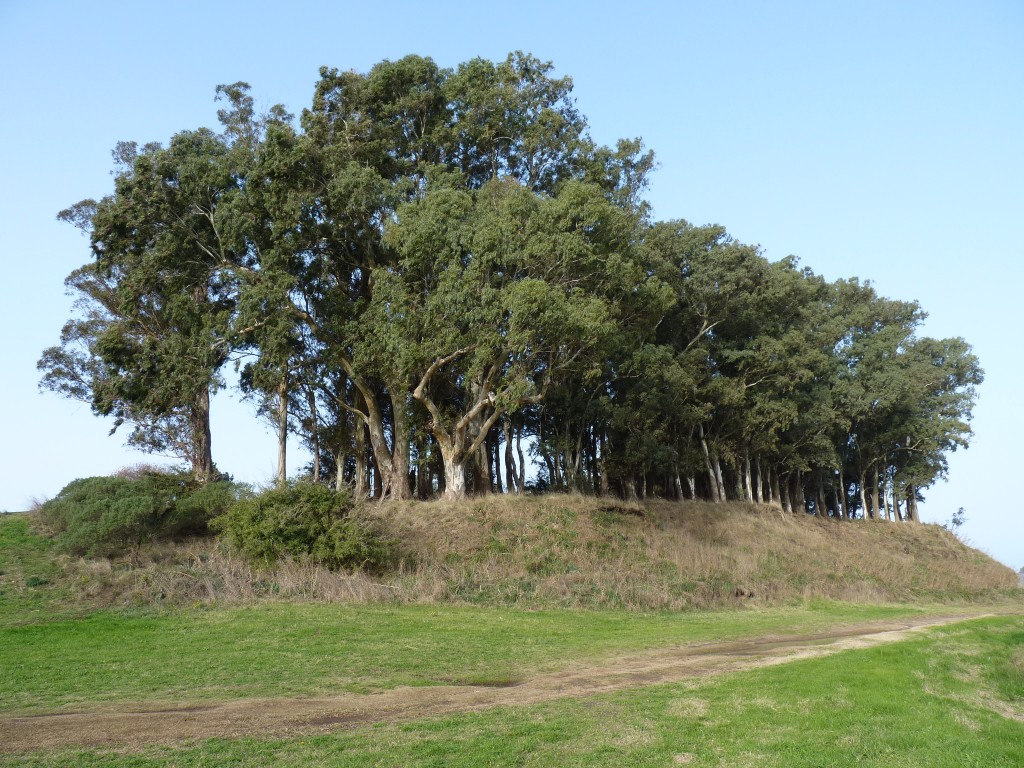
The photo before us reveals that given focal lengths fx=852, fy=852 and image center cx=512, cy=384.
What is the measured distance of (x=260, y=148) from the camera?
103 feet

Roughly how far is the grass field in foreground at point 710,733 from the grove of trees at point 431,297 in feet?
56.9

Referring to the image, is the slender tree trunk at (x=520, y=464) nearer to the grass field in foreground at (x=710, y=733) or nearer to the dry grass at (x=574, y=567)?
the dry grass at (x=574, y=567)

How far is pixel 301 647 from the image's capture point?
1747 centimetres

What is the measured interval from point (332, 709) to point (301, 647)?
5.34m

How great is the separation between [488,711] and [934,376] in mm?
51657

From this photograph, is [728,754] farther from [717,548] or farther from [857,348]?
[857,348]

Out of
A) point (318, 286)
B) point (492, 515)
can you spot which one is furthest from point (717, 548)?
point (318, 286)

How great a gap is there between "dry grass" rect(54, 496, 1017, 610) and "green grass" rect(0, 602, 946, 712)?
171 cm

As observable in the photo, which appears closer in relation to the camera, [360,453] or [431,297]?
[431,297]

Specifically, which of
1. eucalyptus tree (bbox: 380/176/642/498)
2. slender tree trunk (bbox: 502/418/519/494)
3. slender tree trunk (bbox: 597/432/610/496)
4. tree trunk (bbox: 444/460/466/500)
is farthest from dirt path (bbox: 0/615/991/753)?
slender tree trunk (bbox: 597/432/610/496)

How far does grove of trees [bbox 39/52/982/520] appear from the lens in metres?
30.5

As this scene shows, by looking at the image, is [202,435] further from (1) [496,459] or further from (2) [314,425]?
(1) [496,459]

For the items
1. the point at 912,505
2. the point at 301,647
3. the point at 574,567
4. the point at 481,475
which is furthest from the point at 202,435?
the point at 912,505

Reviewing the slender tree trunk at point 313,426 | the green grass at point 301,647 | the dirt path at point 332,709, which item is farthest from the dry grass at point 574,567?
the dirt path at point 332,709
